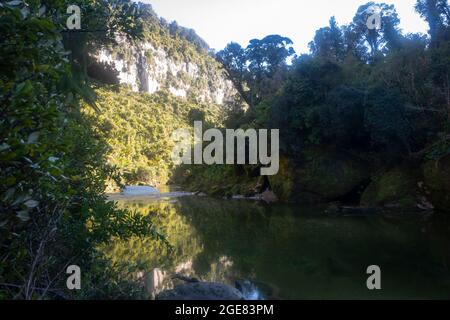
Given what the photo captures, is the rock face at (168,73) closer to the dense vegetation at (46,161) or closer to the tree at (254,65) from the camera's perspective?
the tree at (254,65)

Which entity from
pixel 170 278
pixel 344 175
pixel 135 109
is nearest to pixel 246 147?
pixel 344 175

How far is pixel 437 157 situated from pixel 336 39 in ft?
85.1

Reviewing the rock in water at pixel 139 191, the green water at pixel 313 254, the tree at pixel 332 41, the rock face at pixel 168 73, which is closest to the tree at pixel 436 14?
the tree at pixel 332 41

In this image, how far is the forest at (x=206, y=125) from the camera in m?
3.04

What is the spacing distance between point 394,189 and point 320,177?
197 inches

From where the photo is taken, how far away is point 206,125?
1591 inches

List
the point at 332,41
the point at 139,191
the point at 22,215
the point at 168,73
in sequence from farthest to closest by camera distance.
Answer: the point at 168,73 < the point at 332,41 < the point at 139,191 < the point at 22,215

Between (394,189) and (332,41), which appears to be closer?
(394,189)

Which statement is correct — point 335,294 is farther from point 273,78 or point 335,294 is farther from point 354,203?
point 273,78

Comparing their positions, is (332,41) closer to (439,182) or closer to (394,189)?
(394,189)

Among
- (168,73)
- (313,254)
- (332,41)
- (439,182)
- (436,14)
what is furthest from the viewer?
(168,73)

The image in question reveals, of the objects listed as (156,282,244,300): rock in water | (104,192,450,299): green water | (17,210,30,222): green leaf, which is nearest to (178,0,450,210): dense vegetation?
(104,192,450,299): green water

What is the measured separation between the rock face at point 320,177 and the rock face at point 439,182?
5.20 m

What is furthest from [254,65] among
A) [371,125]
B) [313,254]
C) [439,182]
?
[313,254]
